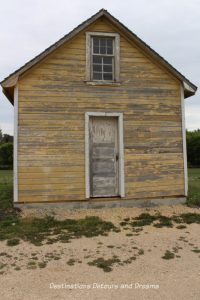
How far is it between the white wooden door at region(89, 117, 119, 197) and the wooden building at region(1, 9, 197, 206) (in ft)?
0.10

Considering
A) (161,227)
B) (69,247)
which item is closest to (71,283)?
(69,247)

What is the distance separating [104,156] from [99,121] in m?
1.09

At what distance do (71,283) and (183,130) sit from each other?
7388mm

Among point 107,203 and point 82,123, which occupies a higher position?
point 82,123

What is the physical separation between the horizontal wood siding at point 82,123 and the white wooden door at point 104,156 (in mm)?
347

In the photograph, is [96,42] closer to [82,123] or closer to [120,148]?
[82,123]

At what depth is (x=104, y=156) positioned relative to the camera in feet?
36.1

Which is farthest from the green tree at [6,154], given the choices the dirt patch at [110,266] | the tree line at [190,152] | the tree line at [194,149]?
the dirt patch at [110,266]

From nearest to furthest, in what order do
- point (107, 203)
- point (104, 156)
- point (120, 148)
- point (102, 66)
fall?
point (107, 203)
point (120, 148)
point (104, 156)
point (102, 66)

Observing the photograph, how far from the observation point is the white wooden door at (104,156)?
35.8 feet

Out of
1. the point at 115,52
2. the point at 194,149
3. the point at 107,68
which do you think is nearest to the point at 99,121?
the point at 107,68

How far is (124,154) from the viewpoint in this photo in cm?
1095

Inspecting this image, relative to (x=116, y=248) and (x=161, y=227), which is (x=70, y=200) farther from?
(x=116, y=248)

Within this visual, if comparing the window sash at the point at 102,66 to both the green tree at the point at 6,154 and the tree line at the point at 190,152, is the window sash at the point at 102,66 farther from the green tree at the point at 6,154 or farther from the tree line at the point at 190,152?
the green tree at the point at 6,154
